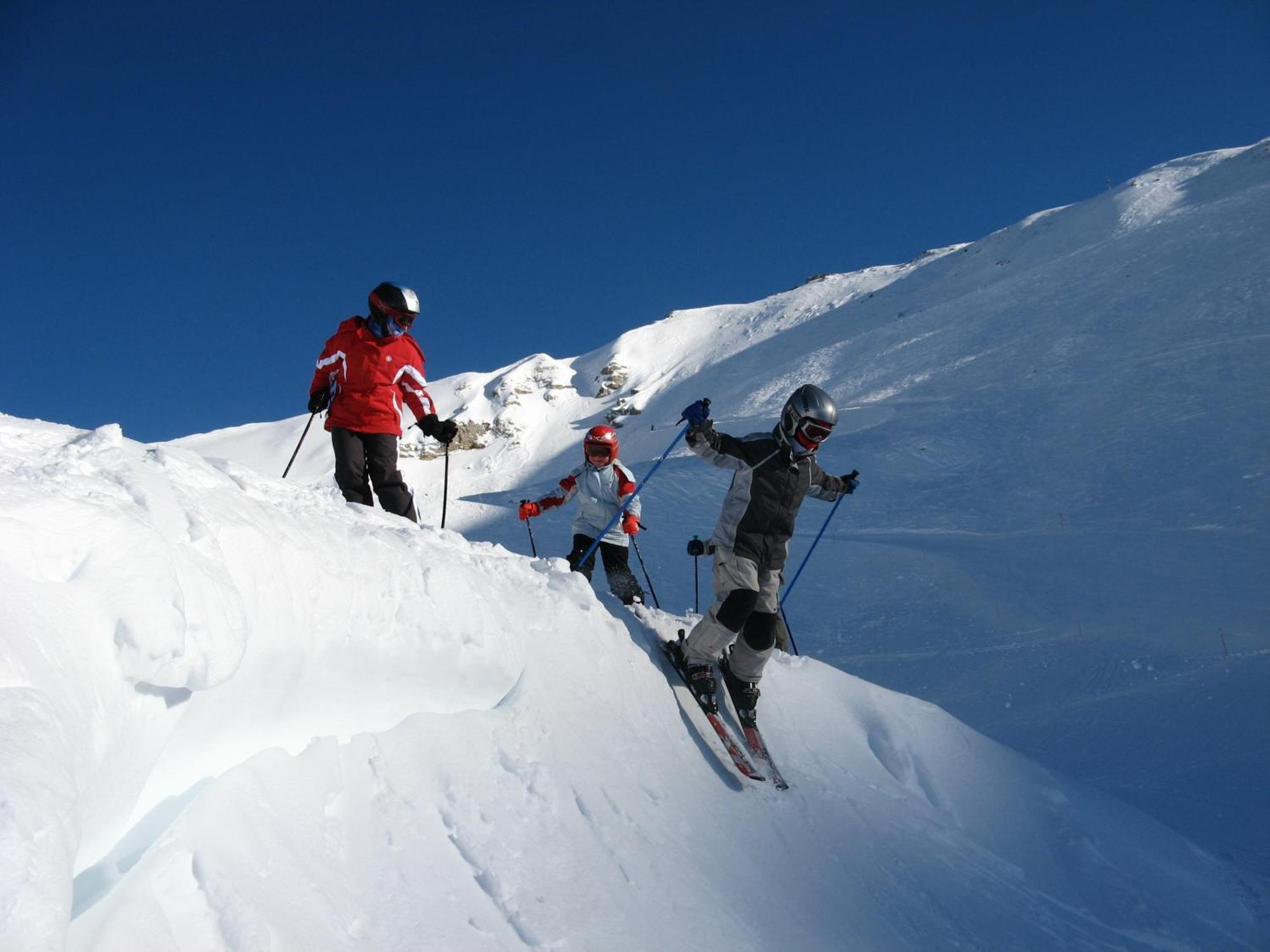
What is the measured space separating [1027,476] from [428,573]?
14.7 meters

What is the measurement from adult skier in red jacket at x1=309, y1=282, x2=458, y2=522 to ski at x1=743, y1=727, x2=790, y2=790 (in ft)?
8.96

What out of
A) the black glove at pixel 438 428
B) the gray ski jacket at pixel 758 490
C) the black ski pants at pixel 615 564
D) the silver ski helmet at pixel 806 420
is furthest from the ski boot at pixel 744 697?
the black glove at pixel 438 428

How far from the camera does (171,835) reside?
201 centimetres

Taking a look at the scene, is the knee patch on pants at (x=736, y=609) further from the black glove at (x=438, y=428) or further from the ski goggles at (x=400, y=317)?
the ski goggles at (x=400, y=317)

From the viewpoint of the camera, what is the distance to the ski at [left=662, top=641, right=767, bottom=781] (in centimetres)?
454

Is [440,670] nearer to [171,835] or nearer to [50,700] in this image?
[171,835]

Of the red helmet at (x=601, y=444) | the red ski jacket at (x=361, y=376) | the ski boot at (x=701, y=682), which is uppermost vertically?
the red ski jacket at (x=361, y=376)

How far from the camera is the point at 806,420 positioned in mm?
4965

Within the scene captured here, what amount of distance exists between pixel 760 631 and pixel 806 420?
125 cm

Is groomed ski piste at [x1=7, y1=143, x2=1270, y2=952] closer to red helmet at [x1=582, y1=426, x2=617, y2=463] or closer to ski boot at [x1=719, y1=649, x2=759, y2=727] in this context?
ski boot at [x1=719, y1=649, x2=759, y2=727]

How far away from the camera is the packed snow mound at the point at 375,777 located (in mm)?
1877

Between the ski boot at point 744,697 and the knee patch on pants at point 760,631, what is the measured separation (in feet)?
0.77

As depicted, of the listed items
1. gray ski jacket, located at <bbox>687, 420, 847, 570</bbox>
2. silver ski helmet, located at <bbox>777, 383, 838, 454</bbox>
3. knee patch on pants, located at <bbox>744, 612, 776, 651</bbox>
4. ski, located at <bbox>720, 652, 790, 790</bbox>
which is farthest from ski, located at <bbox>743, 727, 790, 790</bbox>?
silver ski helmet, located at <bbox>777, 383, 838, 454</bbox>

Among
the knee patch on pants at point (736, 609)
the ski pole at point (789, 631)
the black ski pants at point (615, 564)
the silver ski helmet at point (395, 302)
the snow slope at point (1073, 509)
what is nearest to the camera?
the knee patch on pants at point (736, 609)
